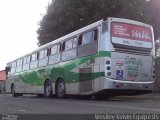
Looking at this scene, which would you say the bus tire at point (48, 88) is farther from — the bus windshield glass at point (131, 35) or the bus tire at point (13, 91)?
the bus tire at point (13, 91)

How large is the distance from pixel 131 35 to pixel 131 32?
0.48 feet

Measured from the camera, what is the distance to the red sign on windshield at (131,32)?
16594 millimetres

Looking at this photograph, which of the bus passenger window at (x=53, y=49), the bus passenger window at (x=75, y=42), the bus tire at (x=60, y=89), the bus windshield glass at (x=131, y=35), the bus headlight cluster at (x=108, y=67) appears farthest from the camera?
the bus passenger window at (x=53, y=49)

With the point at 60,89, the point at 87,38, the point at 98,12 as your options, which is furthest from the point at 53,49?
the point at 98,12

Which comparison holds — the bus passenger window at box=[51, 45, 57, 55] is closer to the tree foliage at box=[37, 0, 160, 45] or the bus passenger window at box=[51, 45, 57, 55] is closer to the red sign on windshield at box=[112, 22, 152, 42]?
the red sign on windshield at box=[112, 22, 152, 42]

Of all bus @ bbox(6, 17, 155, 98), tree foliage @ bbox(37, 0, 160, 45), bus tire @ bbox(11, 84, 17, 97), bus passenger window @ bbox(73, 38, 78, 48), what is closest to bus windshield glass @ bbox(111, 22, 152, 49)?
bus @ bbox(6, 17, 155, 98)

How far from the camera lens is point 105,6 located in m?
28.8

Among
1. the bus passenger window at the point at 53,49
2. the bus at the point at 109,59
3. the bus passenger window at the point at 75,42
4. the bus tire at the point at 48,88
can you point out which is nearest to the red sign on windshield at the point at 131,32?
the bus at the point at 109,59

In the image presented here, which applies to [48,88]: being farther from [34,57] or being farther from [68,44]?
[34,57]

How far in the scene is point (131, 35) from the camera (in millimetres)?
16969

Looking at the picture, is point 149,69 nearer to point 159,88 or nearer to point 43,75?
point 159,88

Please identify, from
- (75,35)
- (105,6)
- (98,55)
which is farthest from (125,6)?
(98,55)

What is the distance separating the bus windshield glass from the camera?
1652 cm

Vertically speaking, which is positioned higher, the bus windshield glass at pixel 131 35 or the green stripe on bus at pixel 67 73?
the bus windshield glass at pixel 131 35
